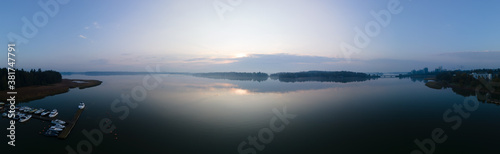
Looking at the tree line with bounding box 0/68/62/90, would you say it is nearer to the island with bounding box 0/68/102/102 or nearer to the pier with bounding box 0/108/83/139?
the island with bounding box 0/68/102/102

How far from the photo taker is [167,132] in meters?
21.8

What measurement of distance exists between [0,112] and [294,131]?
4028cm

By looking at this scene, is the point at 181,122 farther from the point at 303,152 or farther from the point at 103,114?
the point at 303,152

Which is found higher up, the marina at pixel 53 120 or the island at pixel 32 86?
the island at pixel 32 86

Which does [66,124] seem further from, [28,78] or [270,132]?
[28,78]

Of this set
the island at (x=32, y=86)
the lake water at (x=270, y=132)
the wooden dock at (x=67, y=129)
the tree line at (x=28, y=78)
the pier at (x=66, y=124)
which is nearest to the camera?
the lake water at (x=270, y=132)

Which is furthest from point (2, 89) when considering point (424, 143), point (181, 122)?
point (424, 143)

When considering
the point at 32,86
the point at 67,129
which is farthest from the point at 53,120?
the point at 32,86

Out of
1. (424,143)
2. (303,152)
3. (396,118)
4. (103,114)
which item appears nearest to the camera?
(303,152)

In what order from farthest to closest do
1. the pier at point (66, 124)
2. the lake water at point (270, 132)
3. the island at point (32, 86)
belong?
the island at point (32, 86)
the pier at point (66, 124)
the lake water at point (270, 132)

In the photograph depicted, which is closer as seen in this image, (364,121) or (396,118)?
(364,121)

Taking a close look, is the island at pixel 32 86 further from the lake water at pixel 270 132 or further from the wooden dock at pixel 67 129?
the wooden dock at pixel 67 129

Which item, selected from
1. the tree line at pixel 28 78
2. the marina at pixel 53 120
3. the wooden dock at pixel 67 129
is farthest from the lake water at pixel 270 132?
the tree line at pixel 28 78

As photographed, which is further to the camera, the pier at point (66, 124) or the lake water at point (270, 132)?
the pier at point (66, 124)
